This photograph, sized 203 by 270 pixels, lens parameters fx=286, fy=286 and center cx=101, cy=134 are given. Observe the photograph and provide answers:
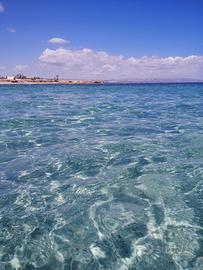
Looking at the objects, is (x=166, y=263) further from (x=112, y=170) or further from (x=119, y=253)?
(x=112, y=170)

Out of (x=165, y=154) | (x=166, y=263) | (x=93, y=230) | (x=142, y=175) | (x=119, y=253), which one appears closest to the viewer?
(x=166, y=263)

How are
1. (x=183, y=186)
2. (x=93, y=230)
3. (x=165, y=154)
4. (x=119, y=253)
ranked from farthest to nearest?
1. (x=165, y=154)
2. (x=183, y=186)
3. (x=93, y=230)
4. (x=119, y=253)

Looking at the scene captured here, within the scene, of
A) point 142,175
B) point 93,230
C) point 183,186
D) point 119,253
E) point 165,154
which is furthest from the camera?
point 165,154

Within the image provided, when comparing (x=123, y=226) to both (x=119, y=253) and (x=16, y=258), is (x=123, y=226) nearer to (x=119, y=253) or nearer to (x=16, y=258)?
(x=119, y=253)

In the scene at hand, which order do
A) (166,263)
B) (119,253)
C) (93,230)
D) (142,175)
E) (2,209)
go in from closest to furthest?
(166,263)
(119,253)
(93,230)
(2,209)
(142,175)

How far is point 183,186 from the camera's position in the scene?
9.55 m

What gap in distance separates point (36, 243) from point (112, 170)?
5.04 metres

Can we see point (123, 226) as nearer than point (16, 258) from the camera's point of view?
No

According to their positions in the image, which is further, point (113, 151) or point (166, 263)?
point (113, 151)

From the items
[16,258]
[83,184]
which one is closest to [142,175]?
[83,184]

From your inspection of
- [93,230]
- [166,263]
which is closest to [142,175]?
[93,230]

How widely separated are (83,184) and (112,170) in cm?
168

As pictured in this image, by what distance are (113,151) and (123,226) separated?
6.65m

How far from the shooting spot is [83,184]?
9.71m
